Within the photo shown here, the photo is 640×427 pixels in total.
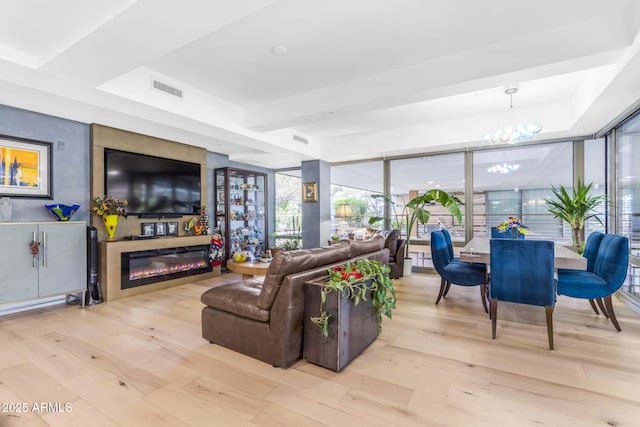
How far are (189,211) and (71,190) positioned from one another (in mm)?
1729

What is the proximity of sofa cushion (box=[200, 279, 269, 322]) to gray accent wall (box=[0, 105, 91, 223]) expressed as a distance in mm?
2884

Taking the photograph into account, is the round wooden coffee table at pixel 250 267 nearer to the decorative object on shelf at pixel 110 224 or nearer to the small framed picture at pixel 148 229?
the small framed picture at pixel 148 229

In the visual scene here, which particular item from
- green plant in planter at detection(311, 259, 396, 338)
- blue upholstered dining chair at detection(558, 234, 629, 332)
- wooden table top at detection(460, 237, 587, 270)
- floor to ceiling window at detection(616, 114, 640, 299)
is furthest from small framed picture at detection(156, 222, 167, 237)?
floor to ceiling window at detection(616, 114, 640, 299)

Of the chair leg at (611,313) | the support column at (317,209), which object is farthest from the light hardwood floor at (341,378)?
the support column at (317,209)

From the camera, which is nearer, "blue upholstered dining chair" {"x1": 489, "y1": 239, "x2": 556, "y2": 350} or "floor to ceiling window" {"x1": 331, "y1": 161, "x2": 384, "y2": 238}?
"blue upholstered dining chair" {"x1": 489, "y1": 239, "x2": 556, "y2": 350}

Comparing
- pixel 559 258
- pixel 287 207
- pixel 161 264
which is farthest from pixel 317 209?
pixel 559 258

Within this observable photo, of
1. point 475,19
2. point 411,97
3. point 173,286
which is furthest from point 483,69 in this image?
point 173,286

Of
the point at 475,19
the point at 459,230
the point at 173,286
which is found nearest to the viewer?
the point at 475,19

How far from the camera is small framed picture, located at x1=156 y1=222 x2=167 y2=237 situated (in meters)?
5.09

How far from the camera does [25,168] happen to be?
3748 mm

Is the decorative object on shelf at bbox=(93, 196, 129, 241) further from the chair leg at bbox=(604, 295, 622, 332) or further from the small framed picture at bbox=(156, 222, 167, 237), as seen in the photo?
the chair leg at bbox=(604, 295, 622, 332)

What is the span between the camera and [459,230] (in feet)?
19.7

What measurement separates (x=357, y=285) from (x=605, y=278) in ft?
8.37

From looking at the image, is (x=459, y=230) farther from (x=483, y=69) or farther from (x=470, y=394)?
(x=470, y=394)
